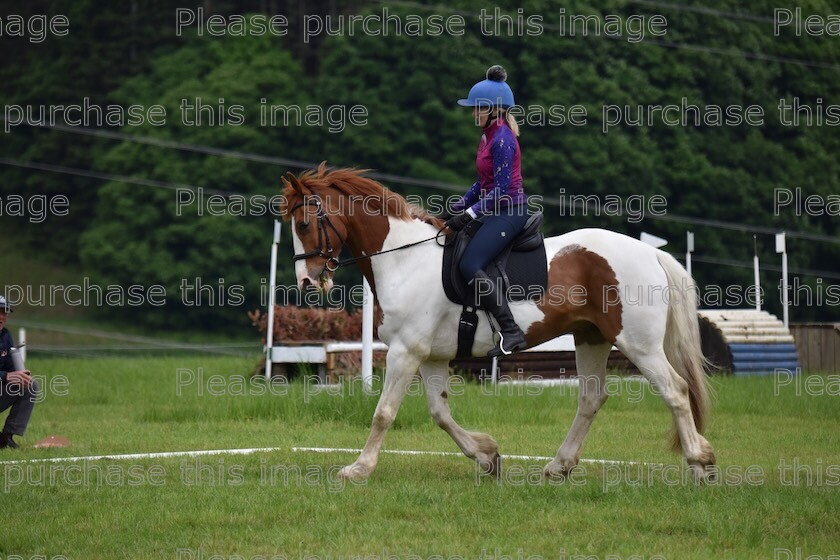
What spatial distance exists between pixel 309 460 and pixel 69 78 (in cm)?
4320

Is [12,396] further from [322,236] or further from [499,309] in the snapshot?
[499,309]

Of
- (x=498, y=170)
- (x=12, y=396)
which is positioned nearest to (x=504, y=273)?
(x=498, y=170)

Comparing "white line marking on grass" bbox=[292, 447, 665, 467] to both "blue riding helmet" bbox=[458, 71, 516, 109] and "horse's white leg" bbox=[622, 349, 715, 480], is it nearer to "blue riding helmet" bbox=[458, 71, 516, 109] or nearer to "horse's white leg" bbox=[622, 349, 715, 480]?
"horse's white leg" bbox=[622, 349, 715, 480]

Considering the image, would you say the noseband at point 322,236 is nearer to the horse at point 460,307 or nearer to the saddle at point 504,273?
the horse at point 460,307

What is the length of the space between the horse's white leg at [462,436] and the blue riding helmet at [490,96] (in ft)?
7.19

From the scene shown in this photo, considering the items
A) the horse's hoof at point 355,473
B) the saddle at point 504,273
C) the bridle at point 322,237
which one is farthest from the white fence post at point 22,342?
the saddle at point 504,273

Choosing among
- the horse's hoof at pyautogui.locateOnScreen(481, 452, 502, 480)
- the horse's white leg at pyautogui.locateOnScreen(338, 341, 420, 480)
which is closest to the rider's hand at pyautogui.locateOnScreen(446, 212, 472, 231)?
the horse's white leg at pyautogui.locateOnScreen(338, 341, 420, 480)

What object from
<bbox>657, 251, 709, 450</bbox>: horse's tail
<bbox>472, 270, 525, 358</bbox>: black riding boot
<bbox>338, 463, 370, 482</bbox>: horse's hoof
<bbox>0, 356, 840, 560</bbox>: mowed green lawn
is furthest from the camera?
<bbox>657, 251, 709, 450</bbox>: horse's tail

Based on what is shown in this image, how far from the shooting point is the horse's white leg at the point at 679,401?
30.5 feet

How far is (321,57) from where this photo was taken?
4950 cm

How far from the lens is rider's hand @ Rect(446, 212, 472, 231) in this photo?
31.1 feet

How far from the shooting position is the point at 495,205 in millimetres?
9406

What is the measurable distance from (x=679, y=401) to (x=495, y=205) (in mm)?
2113

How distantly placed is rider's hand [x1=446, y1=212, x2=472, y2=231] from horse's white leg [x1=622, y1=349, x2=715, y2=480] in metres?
1.66
